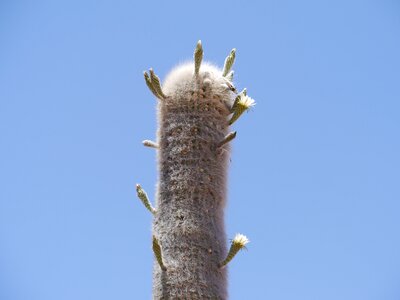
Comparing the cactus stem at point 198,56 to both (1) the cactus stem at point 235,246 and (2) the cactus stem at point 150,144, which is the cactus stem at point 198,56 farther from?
(1) the cactus stem at point 235,246

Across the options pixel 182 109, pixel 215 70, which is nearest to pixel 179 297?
pixel 182 109

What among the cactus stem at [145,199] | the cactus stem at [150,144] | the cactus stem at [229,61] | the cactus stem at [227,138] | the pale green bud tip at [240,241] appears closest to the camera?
the pale green bud tip at [240,241]

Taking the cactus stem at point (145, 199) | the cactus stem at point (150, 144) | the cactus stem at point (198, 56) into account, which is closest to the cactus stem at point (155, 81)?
the cactus stem at point (198, 56)

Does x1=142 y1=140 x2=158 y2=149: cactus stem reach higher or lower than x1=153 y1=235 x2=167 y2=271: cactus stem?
higher

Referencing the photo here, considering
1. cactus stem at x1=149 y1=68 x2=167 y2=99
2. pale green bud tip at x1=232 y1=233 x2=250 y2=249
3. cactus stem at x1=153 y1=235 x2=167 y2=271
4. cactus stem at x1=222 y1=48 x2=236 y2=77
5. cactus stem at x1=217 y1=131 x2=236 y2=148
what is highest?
cactus stem at x1=222 y1=48 x2=236 y2=77

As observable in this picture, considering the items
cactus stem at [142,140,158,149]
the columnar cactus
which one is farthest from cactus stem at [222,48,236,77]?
cactus stem at [142,140,158,149]

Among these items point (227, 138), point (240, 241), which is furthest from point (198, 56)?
point (240, 241)

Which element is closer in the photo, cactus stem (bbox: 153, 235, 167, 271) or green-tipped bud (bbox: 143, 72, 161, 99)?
cactus stem (bbox: 153, 235, 167, 271)

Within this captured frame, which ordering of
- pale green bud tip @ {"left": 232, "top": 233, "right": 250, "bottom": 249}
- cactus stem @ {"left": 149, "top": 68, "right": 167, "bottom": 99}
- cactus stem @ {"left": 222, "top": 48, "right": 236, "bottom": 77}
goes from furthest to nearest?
cactus stem @ {"left": 222, "top": 48, "right": 236, "bottom": 77} < cactus stem @ {"left": 149, "top": 68, "right": 167, "bottom": 99} < pale green bud tip @ {"left": 232, "top": 233, "right": 250, "bottom": 249}

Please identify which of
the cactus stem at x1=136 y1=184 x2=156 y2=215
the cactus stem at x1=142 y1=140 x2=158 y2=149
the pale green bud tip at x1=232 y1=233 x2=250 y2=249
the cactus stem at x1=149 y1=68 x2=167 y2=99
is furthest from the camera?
the cactus stem at x1=142 y1=140 x2=158 y2=149

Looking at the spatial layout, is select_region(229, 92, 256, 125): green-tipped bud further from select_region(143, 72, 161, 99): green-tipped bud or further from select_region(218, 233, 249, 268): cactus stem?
select_region(218, 233, 249, 268): cactus stem
